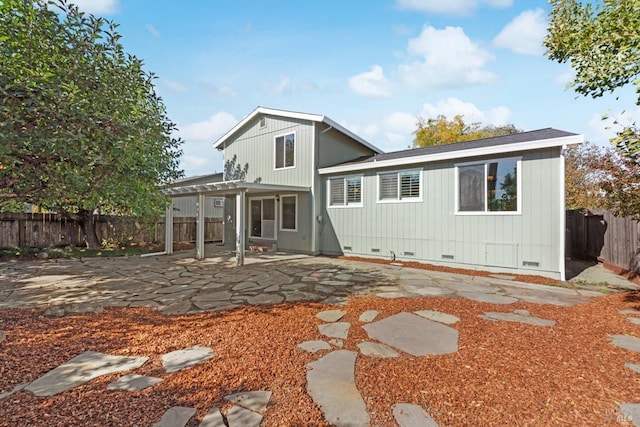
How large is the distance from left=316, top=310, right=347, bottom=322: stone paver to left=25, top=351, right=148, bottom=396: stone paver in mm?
2039

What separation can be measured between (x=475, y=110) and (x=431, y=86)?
7.99m

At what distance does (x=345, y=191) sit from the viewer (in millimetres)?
10555

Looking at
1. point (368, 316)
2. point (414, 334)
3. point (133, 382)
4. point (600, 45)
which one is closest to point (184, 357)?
point (133, 382)

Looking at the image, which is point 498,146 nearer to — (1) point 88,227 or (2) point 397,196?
(2) point 397,196

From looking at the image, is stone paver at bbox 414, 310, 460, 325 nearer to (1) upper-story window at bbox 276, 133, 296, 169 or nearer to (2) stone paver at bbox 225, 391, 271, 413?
(2) stone paver at bbox 225, 391, 271, 413

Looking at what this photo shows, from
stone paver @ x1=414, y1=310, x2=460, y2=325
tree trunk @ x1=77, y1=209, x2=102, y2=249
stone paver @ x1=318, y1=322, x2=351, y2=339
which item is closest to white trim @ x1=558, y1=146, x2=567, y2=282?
stone paver @ x1=414, y1=310, x2=460, y2=325

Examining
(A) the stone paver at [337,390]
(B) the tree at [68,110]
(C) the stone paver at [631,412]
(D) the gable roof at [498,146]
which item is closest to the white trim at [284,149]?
(D) the gable roof at [498,146]

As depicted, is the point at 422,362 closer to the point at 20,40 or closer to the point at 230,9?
the point at 20,40

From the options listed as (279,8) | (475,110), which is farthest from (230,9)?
(475,110)

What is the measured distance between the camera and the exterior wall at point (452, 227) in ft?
22.4

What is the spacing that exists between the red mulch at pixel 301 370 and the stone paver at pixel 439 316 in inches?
4.9

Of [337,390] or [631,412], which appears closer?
[631,412]

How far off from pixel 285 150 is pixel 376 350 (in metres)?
9.69

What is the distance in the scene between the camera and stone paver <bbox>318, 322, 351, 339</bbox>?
11.3 feet
